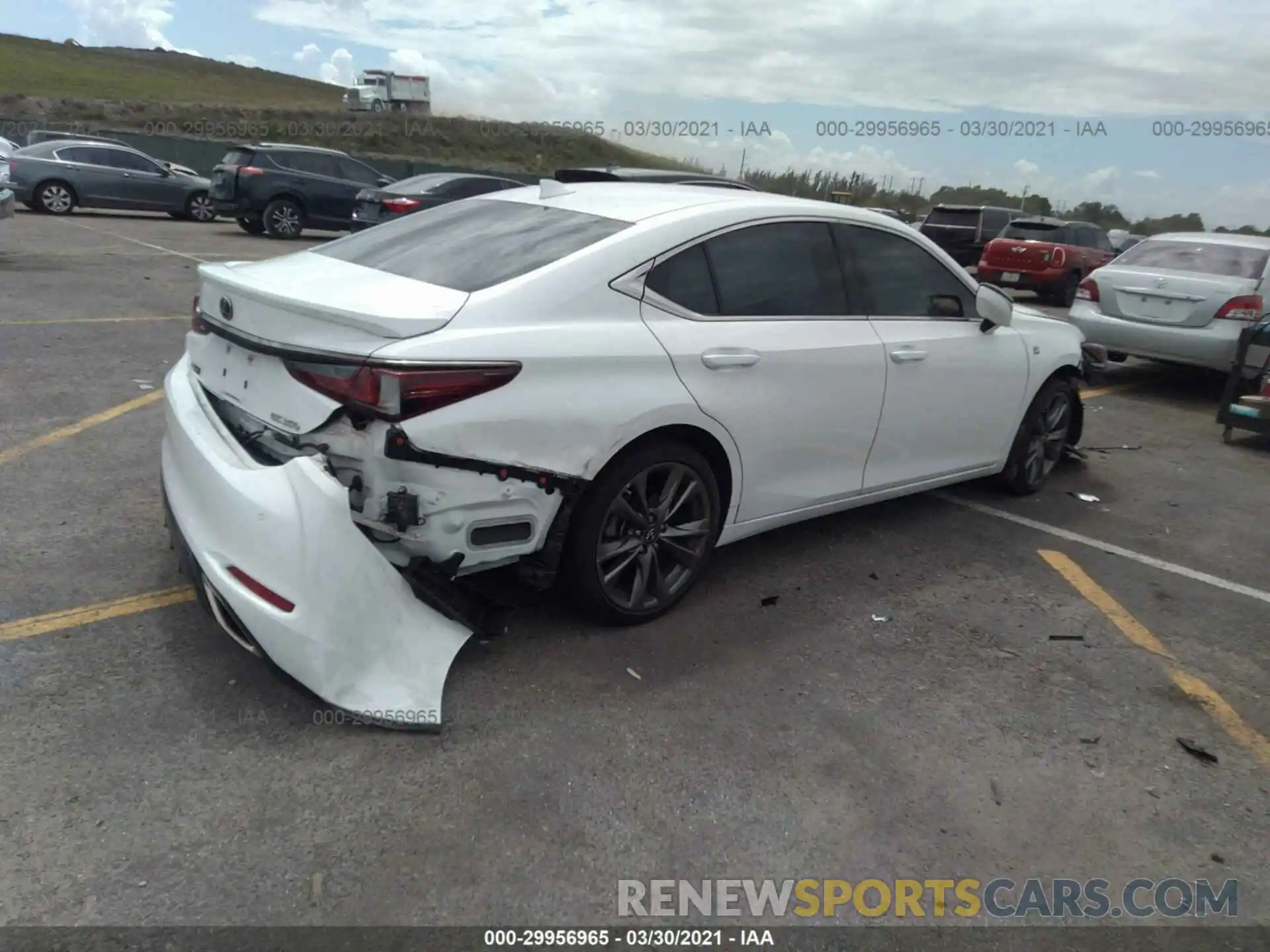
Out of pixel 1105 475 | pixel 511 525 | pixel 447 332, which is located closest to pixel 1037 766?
pixel 511 525

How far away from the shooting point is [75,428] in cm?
574

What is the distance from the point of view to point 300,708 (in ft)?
10.4

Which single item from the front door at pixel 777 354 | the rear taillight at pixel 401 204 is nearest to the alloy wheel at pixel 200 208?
the rear taillight at pixel 401 204

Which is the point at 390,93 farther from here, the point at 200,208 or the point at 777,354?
the point at 777,354

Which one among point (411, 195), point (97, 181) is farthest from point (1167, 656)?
point (97, 181)

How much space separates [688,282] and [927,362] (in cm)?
153

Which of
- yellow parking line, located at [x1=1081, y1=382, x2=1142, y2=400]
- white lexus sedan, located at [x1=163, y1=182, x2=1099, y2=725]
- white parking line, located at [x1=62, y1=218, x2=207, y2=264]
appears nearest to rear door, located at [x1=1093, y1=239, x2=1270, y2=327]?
yellow parking line, located at [x1=1081, y1=382, x2=1142, y2=400]

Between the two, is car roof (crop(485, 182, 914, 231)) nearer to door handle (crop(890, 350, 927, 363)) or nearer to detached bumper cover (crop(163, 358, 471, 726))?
door handle (crop(890, 350, 927, 363))

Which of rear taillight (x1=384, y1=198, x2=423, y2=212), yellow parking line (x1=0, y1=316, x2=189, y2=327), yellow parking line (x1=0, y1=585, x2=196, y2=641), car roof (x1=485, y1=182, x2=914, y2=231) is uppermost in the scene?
car roof (x1=485, y1=182, x2=914, y2=231)

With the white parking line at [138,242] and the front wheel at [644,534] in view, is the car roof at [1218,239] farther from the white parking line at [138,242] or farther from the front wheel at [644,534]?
the white parking line at [138,242]

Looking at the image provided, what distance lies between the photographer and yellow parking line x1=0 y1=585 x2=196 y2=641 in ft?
11.4

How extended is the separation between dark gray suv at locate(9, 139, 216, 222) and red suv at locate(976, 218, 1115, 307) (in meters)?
14.0

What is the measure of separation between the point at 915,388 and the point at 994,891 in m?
2.59

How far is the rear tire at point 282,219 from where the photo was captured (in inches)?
708
